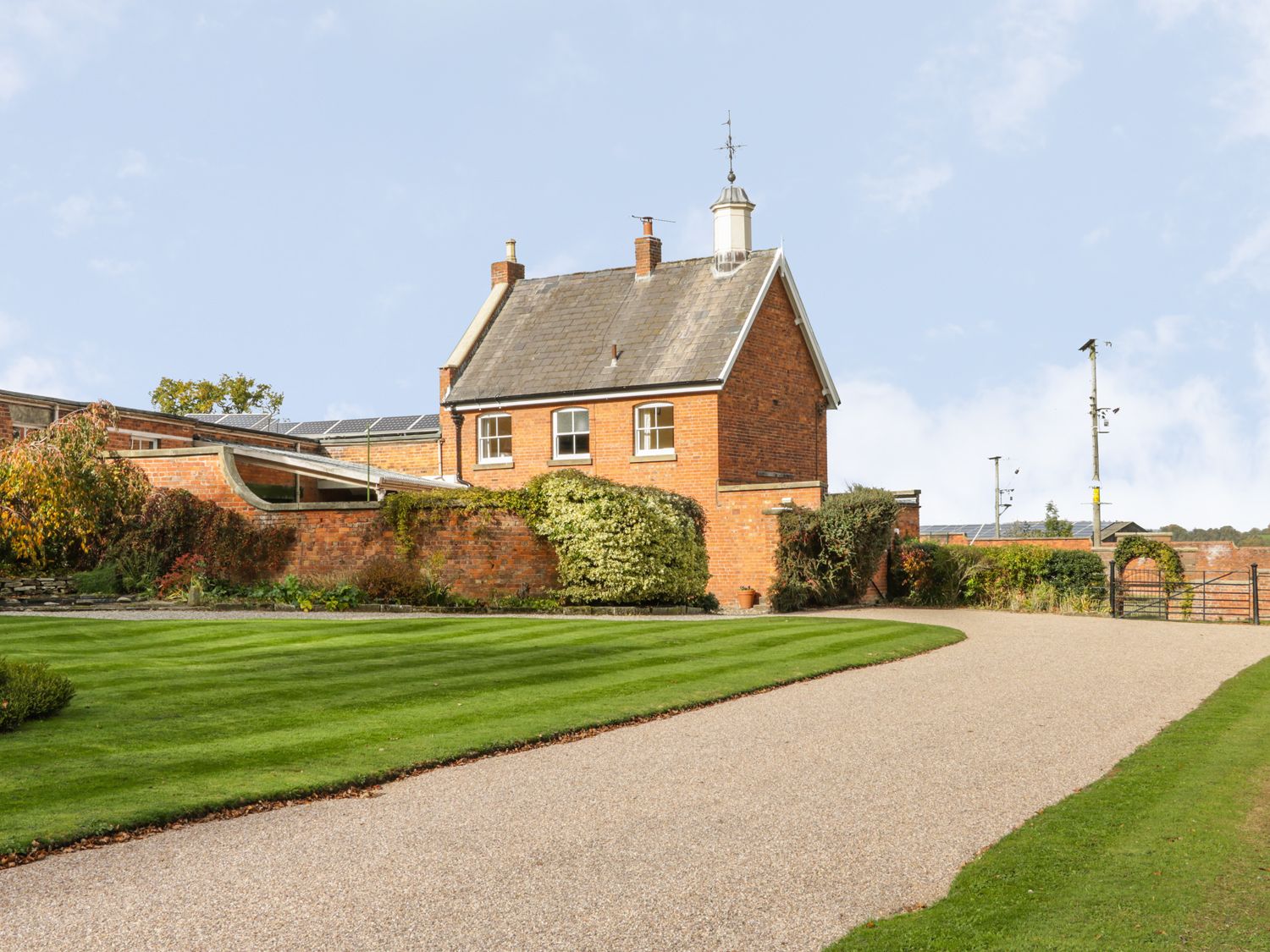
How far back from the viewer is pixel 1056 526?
67062 mm

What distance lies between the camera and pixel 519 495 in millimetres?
25484

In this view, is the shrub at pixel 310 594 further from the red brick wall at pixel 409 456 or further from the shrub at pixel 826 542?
the red brick wall at pixel 409 456

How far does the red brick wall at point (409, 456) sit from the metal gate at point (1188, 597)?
65.8 feet

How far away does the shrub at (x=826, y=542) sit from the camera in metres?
28.0

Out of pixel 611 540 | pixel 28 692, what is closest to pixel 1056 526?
pixel 611 540

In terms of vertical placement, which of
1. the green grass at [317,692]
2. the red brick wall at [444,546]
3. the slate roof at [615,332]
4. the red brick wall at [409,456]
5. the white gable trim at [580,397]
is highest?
the slate roof at [615,332]

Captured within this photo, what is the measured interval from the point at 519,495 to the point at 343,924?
64.7ft

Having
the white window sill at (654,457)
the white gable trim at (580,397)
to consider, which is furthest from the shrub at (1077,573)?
the white window sill at (654,457)

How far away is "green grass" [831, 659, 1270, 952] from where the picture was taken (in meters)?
5.82

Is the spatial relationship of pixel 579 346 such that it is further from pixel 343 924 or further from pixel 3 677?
pixel 343 924

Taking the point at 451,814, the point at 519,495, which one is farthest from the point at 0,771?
the point at 519,495

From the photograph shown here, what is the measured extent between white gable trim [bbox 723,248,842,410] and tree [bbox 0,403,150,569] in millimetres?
14481

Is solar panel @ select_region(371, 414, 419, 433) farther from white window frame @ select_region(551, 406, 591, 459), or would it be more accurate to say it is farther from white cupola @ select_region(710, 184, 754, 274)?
white cupola @ select_region(710, 184, 754, 274)

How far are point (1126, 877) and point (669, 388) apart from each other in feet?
83.5
